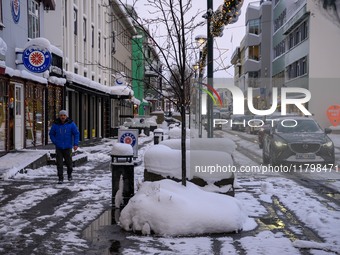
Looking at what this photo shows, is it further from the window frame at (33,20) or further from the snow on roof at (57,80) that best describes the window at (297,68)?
the window frame at (33,20)

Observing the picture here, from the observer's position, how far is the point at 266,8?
60.5 metres

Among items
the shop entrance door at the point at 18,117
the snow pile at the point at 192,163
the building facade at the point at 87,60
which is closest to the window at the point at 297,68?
the building facade at the point at 87,60

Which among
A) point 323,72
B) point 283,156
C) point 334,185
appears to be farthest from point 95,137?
point 334,185

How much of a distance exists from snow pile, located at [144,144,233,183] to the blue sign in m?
11.5

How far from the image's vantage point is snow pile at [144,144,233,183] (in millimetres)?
8523

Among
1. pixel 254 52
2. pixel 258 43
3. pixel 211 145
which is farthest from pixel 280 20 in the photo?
pixel 211 145

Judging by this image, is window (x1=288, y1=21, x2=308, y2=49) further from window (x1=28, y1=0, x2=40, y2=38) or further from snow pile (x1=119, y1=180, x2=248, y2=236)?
snow pile (x1=119, y1=180, x2=248, y2=236)

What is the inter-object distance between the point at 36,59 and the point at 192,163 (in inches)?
426

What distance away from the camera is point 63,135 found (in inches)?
464

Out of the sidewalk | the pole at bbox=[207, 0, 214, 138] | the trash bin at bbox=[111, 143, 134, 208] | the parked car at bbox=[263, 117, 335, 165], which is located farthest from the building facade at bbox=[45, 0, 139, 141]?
the trash bin at bbox=[111, 143, 134, 208]

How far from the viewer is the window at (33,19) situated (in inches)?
802

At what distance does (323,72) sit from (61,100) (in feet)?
76.1

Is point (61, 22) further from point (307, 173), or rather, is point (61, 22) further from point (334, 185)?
point (334, 185)

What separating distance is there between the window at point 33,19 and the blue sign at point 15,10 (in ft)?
6.01
